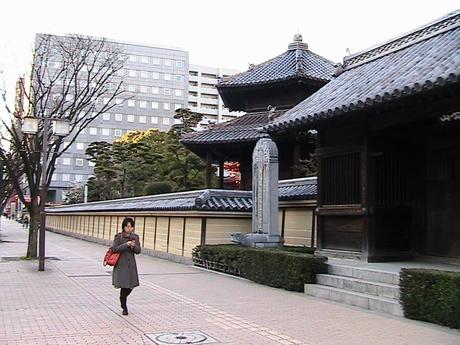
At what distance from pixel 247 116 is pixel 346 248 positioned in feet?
41.4

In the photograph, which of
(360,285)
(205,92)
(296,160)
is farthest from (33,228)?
(205,92)

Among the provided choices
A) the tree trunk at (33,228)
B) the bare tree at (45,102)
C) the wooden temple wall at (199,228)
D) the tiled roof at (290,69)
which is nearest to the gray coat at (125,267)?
the wooden temple wall at (199,228)

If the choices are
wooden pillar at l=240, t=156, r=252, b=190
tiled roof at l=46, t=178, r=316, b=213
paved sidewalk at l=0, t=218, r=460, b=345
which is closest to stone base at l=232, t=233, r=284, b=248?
paved sidewalk at l=0, t=218, r=460, b=345

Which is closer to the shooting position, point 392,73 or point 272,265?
point 392,73

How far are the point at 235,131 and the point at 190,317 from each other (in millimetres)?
14370

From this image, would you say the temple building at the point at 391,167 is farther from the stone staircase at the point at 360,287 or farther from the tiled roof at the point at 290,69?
the tiled roof at the point at 290,69

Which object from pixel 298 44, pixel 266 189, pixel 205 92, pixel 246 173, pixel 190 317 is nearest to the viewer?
pixel 190 317

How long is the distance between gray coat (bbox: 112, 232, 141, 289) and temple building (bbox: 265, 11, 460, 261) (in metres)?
5.38

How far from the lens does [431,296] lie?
8.29 m

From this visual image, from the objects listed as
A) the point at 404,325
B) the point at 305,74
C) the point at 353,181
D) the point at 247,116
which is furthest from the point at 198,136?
the point at 404,325

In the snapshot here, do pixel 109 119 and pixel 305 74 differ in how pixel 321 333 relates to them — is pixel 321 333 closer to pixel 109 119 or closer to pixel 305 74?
pixel 305 74

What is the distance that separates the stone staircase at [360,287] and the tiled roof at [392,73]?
11.1 ft

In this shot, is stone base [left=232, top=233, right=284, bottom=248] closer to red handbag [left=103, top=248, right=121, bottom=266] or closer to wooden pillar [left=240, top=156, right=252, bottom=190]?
red handbag [left=103, top=248, right=121, bottom=266]

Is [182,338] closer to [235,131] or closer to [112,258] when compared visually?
[112,258]
